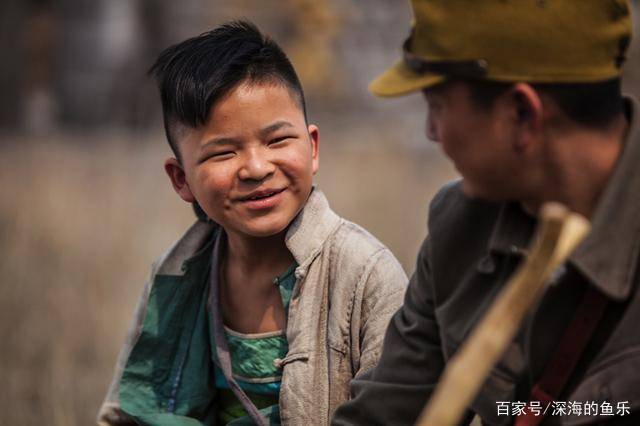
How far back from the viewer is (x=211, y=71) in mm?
2980

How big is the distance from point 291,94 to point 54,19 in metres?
12.0

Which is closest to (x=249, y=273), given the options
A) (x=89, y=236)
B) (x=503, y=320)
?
(x=503, y=320)

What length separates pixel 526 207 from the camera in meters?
2.27

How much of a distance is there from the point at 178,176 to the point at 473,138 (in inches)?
52.2

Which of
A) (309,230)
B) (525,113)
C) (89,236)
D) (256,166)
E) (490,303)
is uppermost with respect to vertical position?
(525,113)

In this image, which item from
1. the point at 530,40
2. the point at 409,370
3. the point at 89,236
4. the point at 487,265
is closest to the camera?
the point at 530,40

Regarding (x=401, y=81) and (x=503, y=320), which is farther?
(x=401, y=81)

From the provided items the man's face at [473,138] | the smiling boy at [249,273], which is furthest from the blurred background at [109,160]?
the man's face at [473,138]

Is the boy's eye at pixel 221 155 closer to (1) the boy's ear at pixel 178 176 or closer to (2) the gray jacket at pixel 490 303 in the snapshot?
(1) the boy's ear at pixel 178 176

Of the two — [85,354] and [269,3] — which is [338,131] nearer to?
[269,3]

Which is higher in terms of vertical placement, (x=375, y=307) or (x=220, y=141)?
(x=220, y=141)

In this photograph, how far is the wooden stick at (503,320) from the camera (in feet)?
4.96

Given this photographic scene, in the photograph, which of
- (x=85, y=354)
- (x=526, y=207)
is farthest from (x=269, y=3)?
(x=526, y=207)

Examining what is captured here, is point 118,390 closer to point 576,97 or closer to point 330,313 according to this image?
point 330,313
